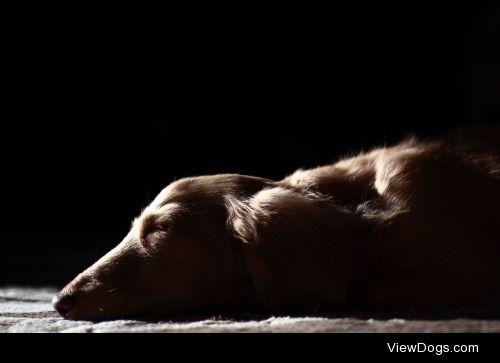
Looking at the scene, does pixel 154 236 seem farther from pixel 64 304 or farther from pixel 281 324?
pixel 281 324

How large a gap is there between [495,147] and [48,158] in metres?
5.20

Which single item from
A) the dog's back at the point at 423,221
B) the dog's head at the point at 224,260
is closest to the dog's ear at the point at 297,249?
the dog's head at the point at 224,260

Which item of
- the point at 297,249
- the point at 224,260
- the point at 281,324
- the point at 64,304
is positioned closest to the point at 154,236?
the point at 224,260

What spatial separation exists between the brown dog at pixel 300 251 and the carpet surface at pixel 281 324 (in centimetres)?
19

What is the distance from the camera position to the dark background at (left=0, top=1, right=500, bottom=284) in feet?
24.5

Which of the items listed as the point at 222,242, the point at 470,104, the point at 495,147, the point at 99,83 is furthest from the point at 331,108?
the point at 222,242

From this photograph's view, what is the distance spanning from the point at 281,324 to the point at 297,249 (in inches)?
19.1

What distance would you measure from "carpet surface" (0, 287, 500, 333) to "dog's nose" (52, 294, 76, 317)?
0.04m

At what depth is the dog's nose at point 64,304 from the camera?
3021 millimetres
